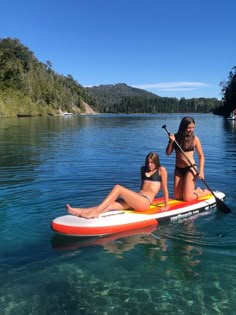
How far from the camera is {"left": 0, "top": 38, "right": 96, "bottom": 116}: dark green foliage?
4385 inches

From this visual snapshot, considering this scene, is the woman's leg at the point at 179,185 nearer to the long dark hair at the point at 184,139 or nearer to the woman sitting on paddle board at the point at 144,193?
the long dark hair at the point at 184,139

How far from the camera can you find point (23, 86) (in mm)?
126812

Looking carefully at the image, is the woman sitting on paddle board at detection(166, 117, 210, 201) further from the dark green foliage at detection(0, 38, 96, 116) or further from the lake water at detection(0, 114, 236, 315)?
the dark green foliage at detection(0, 38, 96, 116)

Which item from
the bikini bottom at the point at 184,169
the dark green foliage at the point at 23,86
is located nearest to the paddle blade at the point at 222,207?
the bikini bottom at the point at 184,169

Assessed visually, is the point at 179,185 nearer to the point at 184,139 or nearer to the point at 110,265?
the point at 184,139

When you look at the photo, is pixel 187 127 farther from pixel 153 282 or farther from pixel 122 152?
pixel 122 152

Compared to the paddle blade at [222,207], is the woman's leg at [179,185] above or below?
above

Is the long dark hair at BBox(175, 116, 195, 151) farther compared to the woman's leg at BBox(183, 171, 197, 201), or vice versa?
the woman's leg at BBox(183, 171, 197, 201)

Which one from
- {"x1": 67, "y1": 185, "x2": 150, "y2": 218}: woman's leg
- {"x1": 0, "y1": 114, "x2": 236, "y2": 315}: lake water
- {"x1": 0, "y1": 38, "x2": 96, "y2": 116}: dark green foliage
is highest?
{"x1": 0, "y1": 38, "x2": 96, "y2": 116}: dark green foliage

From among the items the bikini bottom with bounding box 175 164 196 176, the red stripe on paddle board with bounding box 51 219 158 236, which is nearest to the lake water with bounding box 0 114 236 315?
the red stripe on paddle board with bounding box 51 219 158 236

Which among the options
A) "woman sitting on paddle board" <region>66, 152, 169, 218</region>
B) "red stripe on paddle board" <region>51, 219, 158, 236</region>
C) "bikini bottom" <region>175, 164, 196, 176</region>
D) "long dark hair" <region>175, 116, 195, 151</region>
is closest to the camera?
"red stripe on paddle board" <region>51, 219, 158, 236</region>

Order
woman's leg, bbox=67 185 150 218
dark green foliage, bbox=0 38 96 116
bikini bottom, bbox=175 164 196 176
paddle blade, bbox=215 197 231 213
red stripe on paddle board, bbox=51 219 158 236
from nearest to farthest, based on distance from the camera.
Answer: red stripe on paddle board, bbox=51 219 158 236 → woman's leg, bbox=67 185 150 218 → bikini bottom, bbox=175 164 196 176 → paddle blade, bbox=215 197 231 213 → dark green foliage, bbox=0 38 96 116

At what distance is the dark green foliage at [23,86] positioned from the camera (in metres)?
111

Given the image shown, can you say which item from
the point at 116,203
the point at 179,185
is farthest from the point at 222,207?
→ the point at 116,203
